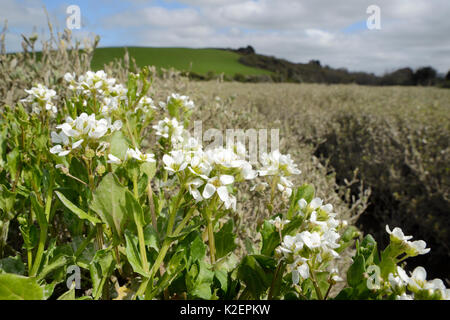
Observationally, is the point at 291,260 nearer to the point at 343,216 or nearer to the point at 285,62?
the point at 343,216

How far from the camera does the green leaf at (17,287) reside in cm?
64

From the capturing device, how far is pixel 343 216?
209 cm

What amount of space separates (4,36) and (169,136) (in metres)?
1.61

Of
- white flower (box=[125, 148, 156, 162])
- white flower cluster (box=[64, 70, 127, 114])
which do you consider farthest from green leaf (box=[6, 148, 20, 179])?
white flower (box=[125, 148, 156, 162])

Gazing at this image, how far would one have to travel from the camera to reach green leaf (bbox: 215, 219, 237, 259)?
897 millimetres

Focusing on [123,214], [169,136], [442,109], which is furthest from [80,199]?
[442,109]

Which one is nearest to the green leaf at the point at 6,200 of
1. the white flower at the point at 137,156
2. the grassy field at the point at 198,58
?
the white flower at the point at 137,156

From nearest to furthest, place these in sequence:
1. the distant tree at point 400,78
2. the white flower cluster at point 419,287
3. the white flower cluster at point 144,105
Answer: the white flower cluster at point 419,287 → the white flower cluster at point 144,105 → the distant tree at point 400,78

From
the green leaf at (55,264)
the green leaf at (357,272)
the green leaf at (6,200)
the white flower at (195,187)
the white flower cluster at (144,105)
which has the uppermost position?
the white flower cluster at (144,105)

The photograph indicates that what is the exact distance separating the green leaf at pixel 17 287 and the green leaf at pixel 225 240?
1.44ft

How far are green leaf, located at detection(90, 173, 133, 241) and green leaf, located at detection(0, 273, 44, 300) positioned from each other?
20 centimetres

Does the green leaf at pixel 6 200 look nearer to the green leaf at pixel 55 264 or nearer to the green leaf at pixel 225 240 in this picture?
the green leaf at pixel 55 264

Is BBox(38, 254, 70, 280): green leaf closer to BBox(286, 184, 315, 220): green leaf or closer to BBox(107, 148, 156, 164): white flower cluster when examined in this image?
BBox(107, 148, 156, 164): white flower cluster

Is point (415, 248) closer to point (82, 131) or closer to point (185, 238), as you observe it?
point (185, 238)
